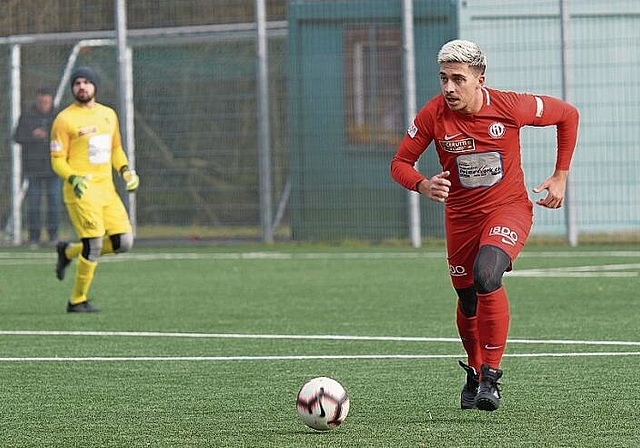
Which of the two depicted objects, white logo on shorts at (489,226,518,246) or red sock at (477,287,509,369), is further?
white logo on shorts at (489,226,518,246)

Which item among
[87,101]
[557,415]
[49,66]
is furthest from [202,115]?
[557,415]

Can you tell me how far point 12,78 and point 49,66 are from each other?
0.58 meters

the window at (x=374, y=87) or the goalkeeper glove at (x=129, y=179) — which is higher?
the window at (x=374, y=87)

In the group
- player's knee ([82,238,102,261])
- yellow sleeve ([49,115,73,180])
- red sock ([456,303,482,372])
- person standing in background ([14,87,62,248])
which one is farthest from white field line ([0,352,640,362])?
person standing in background ([14,87,62,248])

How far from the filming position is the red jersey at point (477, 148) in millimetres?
6969

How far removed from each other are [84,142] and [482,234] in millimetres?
6246

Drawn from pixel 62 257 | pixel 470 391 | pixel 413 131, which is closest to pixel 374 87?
pixel 62 257

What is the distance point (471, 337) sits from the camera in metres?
7.20

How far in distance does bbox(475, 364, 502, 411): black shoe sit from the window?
14.1 meters

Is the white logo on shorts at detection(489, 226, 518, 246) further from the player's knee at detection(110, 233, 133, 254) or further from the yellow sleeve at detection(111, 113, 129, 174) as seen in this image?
the yellow sleeve at detection(111, 113, 129, 174)

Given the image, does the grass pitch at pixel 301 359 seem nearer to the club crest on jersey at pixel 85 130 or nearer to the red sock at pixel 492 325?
the red sock at pixel 492 325

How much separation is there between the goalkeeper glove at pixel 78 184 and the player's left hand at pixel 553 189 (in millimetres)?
5867

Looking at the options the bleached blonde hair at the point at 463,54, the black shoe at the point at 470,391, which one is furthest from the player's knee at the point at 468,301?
the bleached blonde hair at the point at 463,54

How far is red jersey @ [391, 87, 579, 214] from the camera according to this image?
6969 millimetres
